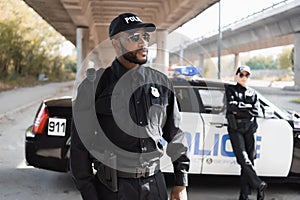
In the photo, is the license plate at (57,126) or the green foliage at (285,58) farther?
the green foliage at (285,58)

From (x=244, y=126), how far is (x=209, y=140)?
506 millimetres

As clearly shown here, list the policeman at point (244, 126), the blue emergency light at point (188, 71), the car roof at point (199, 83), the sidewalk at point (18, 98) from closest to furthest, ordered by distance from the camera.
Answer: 1. the policeman at point (244, 126)
2. the blue emergency light at point (188, 71)
3. the car roof at point (199, 83)
4. the sidewalk at point (18, 98)

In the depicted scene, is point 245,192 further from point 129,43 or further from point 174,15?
point 174,15

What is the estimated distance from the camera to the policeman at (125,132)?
225 centimetres

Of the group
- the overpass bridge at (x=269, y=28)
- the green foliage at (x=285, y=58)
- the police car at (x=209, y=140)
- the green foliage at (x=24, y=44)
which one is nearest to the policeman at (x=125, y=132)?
the police car at (x=209, y=140)

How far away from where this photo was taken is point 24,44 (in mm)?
34281

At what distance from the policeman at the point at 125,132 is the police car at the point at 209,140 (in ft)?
8.96

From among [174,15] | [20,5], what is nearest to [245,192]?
[174,15]

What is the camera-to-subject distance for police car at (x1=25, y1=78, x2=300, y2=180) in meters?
5.09

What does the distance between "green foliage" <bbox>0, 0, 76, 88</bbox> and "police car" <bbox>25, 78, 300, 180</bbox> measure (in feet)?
66.7

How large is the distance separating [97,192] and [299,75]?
29190mm

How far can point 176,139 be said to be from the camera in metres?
2.41

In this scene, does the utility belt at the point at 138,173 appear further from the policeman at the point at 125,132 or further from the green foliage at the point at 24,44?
the green foliage at the point at 24,44

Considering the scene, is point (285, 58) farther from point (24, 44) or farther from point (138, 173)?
point (138, 173)
